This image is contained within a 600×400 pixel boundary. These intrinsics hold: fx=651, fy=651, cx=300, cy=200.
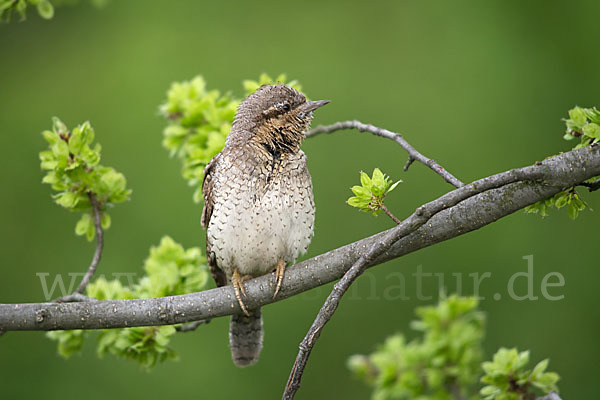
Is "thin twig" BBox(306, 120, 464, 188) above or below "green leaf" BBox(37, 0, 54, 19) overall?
below

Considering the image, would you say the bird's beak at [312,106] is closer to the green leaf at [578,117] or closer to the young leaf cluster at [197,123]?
the young leaf cluster at [197,123]

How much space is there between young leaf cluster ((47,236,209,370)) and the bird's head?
0.64 m

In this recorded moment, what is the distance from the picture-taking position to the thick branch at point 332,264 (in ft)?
6.59

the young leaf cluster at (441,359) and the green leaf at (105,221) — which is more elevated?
the green leaf at (105,221)

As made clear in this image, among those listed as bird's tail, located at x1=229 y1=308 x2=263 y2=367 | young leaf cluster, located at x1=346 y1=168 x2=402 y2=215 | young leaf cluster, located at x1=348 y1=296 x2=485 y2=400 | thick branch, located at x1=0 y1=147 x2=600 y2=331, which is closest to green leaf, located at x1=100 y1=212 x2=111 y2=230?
thick branch, located at x1=0 y1=147 x2=600 y2=331

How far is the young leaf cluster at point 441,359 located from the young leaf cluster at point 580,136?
501 millimetres

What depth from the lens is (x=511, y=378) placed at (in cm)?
231

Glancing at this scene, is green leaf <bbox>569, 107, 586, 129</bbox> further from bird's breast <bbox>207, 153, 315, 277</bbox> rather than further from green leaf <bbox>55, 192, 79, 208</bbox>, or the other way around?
A: green leaf <bbox>55, 192, 79, 208</bbox>

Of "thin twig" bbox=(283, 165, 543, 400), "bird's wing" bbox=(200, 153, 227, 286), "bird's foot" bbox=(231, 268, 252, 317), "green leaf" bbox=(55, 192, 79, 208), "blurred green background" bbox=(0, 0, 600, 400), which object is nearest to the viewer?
"thin twig" bbox=(283, 165, 543, 400)

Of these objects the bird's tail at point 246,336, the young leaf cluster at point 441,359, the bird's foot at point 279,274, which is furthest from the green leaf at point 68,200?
the young leaf cluster at point 441,359

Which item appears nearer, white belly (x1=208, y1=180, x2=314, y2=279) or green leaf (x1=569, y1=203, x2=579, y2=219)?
green leaf (x1=569, y1=203, x2=579, y2=219)

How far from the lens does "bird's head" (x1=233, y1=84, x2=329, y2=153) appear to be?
9.50ft

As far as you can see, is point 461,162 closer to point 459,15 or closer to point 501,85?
point 501,85

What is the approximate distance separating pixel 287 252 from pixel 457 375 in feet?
2.92
